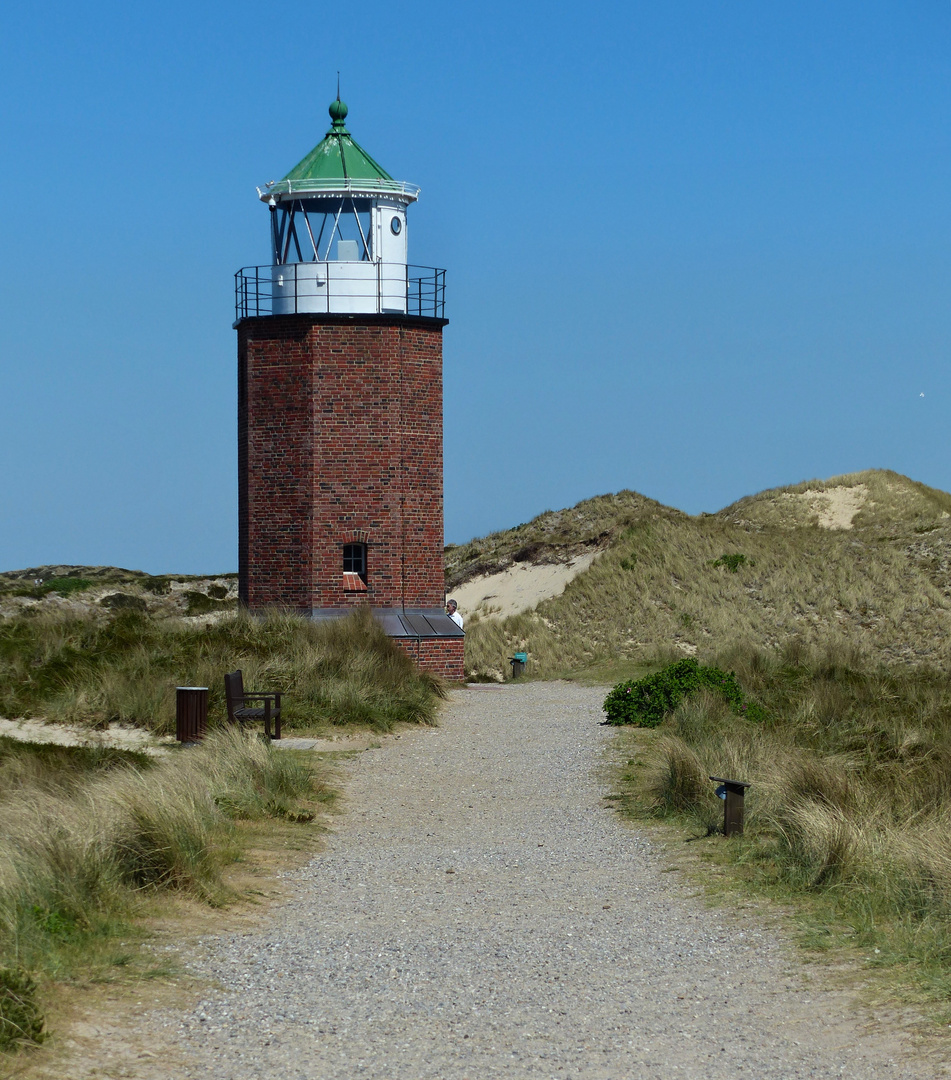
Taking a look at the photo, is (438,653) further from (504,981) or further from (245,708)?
(504,981)

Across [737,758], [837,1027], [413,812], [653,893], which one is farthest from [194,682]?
[837,1027]

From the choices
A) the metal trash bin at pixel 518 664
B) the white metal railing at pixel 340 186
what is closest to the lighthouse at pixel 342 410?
the white metal railing at pixel 340 186

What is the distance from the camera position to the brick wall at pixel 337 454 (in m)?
25.2

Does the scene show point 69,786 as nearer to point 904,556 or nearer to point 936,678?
point 936,678

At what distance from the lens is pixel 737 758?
495 inches

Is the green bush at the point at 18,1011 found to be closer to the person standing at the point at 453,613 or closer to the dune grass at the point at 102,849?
the dune grass at the point at 102,849

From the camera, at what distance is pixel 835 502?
5462 centimetres

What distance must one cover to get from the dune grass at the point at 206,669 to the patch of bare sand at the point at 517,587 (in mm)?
17278

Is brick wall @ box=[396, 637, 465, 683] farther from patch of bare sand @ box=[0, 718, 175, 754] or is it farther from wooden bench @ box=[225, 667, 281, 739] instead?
patch of bare sand @ box=[0, 718, 175, 754]

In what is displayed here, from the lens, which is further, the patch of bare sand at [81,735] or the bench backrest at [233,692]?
the bench backrest at [233,692]

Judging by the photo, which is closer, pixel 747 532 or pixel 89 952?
pixel 89 952

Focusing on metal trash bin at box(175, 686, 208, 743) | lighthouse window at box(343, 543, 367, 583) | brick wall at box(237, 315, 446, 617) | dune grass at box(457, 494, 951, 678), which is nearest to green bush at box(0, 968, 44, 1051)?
metal trash bin at box(175, 686, 208, 743)

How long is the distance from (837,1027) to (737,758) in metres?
6.39

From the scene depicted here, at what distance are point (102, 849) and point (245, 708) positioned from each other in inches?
341
